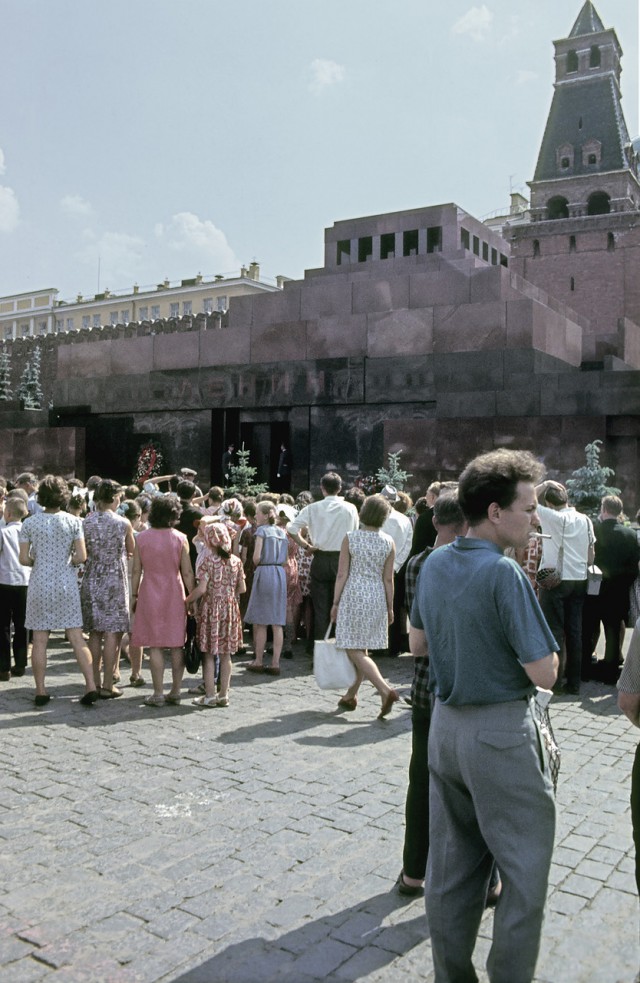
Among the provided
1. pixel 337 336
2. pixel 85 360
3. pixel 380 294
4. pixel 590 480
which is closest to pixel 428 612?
pixel 590 480

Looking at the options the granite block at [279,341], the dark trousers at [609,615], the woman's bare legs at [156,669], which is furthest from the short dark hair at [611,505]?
the granite block at [279,341]

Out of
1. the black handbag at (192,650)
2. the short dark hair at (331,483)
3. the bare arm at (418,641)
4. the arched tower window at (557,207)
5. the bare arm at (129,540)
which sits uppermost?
the arched tower window at (557,207)

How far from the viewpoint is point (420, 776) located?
13.1 ft

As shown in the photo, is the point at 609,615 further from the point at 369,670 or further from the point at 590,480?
the point at 590,480

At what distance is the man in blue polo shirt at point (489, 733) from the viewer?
2590 millimetres

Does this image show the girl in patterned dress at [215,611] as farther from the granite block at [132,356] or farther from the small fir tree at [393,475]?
the granite block at [132,356]

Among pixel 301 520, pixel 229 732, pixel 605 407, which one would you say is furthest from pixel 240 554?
pixel 605 407

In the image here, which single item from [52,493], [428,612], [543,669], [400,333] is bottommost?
[543,669]

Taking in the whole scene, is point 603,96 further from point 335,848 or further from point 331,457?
point 335,848

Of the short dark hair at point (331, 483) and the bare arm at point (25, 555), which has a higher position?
the short dark hair at point (331, 483)

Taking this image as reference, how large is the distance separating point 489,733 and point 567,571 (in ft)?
17.8

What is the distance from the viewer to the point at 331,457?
2038cm

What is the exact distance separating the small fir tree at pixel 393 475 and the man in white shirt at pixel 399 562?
7059 mm

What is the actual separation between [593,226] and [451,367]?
3609 centimetres
